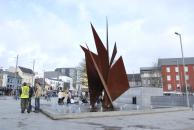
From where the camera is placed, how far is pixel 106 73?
18.2m

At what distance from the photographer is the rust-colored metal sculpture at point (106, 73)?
57.6 feet

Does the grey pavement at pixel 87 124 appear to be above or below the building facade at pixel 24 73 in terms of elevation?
below

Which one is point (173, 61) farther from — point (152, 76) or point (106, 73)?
point (106, 73)

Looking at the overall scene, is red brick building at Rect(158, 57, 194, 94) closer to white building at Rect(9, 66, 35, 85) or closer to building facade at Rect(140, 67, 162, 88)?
building facade at Rect(140, 67, 162, 88)

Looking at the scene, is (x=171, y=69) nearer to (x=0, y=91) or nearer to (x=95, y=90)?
(x=0, y=91)

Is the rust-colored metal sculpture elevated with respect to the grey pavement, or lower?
elevated

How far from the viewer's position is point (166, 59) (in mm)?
88875

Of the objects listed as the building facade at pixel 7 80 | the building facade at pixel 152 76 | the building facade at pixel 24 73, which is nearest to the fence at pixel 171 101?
the building facade at pixel 152 76

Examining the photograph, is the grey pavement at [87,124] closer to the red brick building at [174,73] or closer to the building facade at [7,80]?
the red brick building at [174,73]

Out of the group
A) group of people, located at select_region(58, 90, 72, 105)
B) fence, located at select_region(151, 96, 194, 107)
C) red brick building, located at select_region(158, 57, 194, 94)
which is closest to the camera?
group of people, located at select_region(58, 90, 72, 105)

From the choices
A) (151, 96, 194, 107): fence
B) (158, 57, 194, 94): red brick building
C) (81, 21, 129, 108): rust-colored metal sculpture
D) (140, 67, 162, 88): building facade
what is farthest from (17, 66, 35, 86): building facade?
(81, 21, 129, 108): rust-colored metal sculpture

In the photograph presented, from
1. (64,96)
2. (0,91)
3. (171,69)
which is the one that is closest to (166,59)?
(171,69)

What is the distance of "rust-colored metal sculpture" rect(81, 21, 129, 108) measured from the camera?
17.5 m

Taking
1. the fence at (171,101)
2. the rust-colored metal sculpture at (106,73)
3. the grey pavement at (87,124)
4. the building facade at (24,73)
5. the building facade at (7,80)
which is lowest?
the grey pavement at (87,124)
